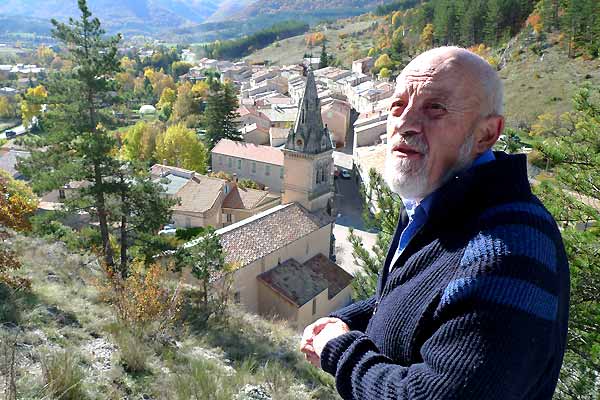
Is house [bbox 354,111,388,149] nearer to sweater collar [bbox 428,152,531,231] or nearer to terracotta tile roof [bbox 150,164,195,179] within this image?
terracotta tile roof [bbox 150,164,195,179]

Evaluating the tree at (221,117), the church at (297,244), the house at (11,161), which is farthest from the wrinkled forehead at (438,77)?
the house at (11,161)

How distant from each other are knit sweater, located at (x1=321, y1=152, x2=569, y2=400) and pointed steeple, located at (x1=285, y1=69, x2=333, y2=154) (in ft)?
70.8

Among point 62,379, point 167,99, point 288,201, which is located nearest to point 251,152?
point 288,201

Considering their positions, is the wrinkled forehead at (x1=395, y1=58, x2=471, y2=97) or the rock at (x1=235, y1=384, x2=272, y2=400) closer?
the wrinkled forehead at (x1=395, y1=58, x2=471, y2=97)

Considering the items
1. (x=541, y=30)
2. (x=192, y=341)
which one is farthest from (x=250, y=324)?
(x=541, y=30)

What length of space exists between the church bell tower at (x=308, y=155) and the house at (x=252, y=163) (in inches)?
576

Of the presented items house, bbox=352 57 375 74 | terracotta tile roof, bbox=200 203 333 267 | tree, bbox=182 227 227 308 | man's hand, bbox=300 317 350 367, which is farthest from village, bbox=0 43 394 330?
house, bbox=352 57 375 74

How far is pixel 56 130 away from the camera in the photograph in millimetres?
15148

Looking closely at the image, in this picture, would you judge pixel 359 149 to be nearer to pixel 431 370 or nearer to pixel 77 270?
pixel 77 270

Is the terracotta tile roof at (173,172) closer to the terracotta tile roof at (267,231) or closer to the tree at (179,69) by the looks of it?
the terracotta tile roof at (267,231)

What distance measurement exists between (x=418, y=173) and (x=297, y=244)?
65.4 ft

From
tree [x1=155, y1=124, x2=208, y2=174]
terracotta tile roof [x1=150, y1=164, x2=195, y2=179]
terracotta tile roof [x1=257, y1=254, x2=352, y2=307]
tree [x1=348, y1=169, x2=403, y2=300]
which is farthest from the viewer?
tree [x1=155, y1=124, x2=208, y2=174]

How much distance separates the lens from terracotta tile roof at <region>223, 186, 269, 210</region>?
103ft

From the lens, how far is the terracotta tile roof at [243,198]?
1236 inches
